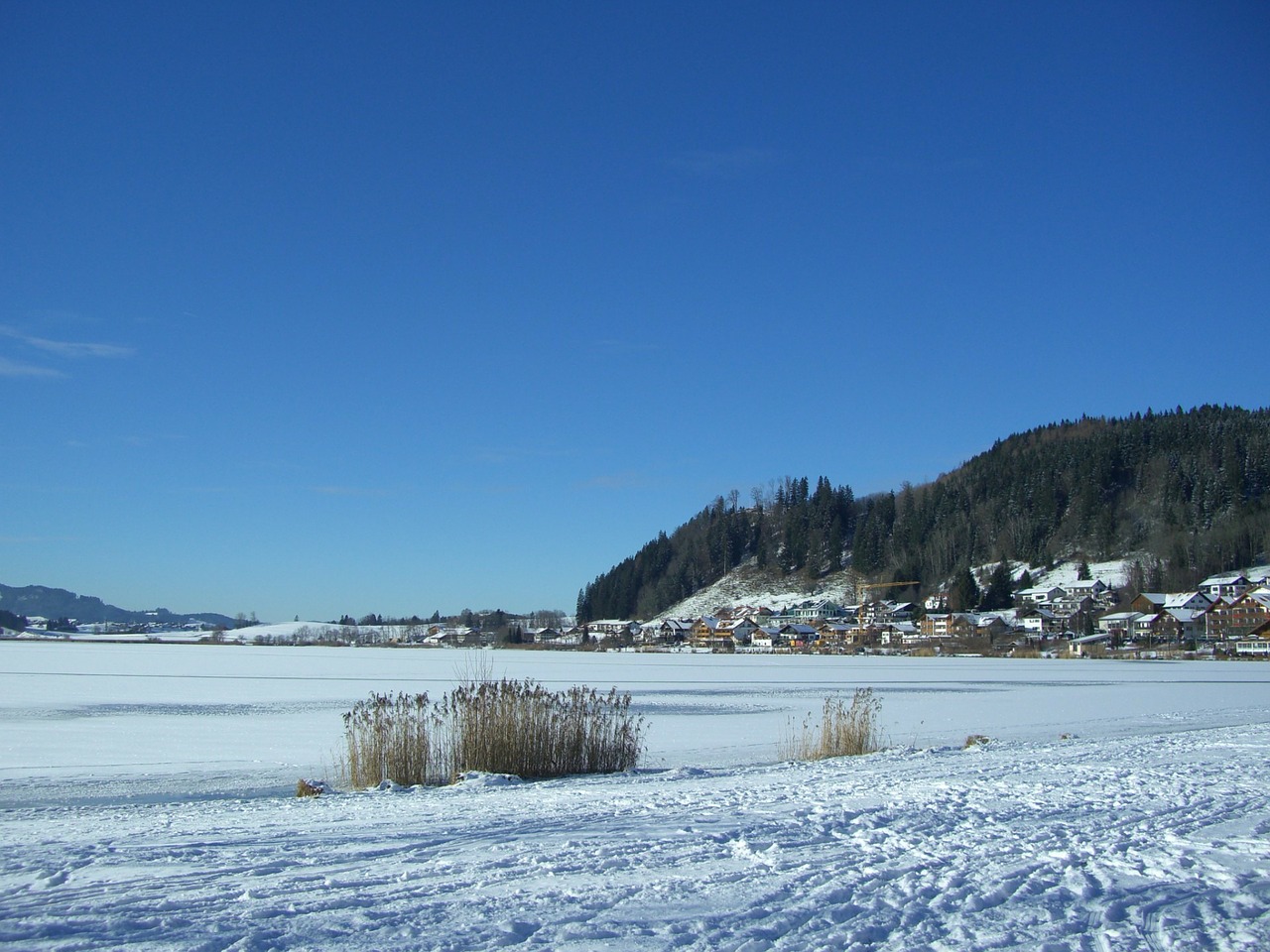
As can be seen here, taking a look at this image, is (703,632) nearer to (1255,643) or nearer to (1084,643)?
(1084,643)

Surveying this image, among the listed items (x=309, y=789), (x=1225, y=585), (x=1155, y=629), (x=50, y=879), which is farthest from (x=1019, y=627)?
(x=50, y=879)

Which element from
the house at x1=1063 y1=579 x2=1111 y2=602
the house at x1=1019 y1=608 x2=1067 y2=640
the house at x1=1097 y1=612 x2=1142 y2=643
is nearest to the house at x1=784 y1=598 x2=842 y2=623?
the house at x1=1063 y1=579 x2=1111 y2=602

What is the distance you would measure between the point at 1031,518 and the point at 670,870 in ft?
527

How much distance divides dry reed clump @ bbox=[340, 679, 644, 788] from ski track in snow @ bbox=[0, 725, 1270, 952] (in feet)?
7.71

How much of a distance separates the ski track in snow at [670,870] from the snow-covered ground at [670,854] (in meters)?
0.02

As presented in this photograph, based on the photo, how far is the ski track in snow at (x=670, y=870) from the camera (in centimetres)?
461

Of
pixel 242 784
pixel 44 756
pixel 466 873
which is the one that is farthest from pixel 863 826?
pixel 44 756

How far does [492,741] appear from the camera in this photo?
487 inches

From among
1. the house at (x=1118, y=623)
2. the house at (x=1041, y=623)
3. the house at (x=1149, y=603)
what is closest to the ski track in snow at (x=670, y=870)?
the house at (x=1118, y=623)

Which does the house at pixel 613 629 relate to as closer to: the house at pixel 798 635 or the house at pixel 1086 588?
the house at pixel 798 635

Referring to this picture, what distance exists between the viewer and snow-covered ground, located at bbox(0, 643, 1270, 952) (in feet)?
15.3

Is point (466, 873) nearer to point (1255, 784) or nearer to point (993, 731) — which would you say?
point (1255, 784)

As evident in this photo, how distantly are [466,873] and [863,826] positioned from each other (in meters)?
3.03

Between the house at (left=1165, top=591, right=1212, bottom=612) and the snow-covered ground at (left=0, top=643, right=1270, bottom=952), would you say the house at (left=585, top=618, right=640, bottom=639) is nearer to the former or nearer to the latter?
the house at (left=1165, top=591, right=1212, bottom=612)
